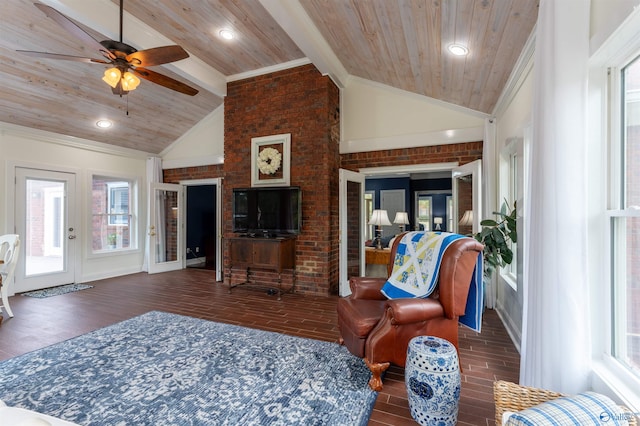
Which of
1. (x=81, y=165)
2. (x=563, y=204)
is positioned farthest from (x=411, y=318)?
(x=81, y=165)

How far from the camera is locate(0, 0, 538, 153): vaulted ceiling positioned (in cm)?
250

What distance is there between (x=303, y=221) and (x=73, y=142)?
4427 mm

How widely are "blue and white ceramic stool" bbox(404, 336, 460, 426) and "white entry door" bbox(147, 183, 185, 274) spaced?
234 inches

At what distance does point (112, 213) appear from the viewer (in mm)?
6145

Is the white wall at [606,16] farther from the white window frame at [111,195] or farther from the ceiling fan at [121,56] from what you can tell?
the white window frame at [111,195]

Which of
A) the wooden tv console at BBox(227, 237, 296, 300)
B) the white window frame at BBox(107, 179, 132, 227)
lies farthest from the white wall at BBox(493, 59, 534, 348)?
the white window frame at BBox(107, 179, 132, 227)

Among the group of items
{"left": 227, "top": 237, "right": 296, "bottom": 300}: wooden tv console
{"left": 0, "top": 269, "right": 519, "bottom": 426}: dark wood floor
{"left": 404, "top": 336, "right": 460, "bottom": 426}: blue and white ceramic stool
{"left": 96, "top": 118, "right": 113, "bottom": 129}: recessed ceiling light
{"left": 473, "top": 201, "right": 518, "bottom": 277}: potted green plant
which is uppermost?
{"left": 96, "top": 118, "right": 113, "bottom": 129}: recessed ceiling light

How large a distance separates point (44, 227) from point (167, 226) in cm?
199

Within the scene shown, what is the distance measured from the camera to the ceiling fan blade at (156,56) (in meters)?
2.56

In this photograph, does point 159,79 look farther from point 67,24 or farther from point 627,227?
point 627,227

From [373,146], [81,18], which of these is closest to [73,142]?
[81,18]

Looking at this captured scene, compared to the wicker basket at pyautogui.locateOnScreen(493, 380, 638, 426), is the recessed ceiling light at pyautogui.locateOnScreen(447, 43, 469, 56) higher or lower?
higher

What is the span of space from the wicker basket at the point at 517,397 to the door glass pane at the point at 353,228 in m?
3.41

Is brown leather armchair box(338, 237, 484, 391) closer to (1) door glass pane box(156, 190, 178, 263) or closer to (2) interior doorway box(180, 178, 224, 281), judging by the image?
(1) door glass pane box(156, 190, 178, 263)
